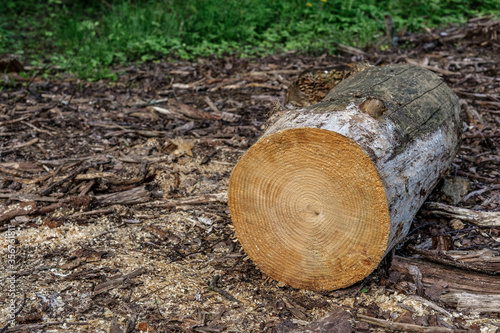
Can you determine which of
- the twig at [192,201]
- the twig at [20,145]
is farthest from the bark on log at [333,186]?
the twig at [20,145]

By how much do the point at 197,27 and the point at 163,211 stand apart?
16.2ft

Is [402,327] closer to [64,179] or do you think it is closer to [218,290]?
[218,290]

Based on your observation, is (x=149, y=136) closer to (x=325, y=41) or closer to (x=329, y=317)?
(x=329, y=317)

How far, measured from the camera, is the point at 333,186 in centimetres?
258

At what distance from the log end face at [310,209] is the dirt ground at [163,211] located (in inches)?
7.6

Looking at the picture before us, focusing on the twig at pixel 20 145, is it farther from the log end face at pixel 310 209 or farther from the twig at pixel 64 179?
the log end face at pixel 310 209

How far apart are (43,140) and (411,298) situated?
3806 mm

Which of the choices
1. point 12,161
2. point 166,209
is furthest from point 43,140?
point 166,209

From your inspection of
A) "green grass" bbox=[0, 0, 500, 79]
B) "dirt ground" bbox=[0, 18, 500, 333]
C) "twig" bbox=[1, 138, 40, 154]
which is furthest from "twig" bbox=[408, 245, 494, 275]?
"green grass" bbox=[0, 0, 500, 79]

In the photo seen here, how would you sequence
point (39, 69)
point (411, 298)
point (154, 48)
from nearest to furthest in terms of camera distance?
point (411, 298) < point (39, 69) < point (154, 48)

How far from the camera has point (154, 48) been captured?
7.32m

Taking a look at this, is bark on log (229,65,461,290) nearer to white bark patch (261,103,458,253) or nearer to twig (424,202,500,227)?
white bark patch (261,103,458,253)

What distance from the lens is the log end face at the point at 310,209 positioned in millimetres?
2518

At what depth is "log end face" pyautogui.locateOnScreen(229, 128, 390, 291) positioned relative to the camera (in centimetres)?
252
